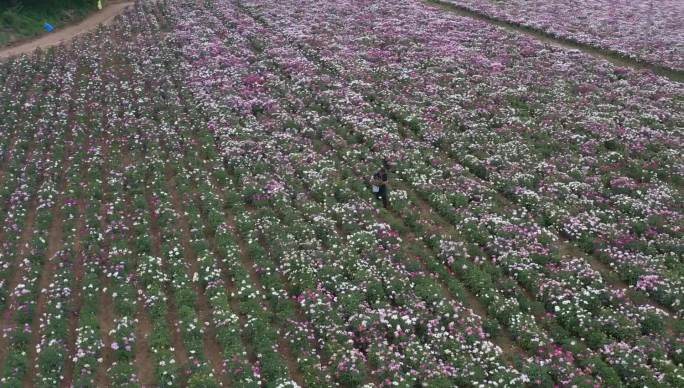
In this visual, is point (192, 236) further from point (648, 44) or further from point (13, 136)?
point (648, 44)

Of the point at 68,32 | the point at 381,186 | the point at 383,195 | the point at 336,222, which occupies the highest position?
the point at 68,32

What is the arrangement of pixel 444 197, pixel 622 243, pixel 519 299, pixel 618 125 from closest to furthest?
1. pixel 519 299
2. pixel 622 243
3. pixel 444 197
4. pixel 618 125

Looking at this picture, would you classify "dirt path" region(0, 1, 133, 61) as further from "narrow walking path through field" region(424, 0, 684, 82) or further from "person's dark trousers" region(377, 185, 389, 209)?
"narrow walking path through field" region(424, 0, 684, 82)

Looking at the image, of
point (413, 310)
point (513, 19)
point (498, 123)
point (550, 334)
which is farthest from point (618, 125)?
point (513, 19)

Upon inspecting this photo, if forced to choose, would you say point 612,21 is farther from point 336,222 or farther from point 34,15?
point 34,15

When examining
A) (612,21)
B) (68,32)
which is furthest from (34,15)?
(612,21)
